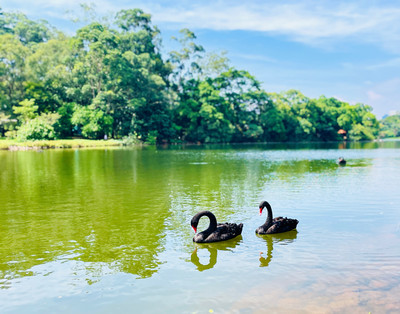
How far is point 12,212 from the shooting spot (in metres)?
13.0

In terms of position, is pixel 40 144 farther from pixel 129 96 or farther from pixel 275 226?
pixel 275 226

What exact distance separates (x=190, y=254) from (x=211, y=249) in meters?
0.62

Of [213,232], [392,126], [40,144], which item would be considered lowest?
[213,232]

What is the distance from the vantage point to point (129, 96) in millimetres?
72188

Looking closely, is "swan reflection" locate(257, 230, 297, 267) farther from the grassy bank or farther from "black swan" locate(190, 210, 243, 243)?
the grassy bank

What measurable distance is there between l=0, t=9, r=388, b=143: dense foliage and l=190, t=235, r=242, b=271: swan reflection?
169ft

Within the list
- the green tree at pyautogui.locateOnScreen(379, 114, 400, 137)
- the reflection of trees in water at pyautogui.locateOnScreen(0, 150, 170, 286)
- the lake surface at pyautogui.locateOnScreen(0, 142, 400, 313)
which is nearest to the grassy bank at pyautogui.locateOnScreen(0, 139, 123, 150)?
the reflection of trees in water at pyautogui.locateOnScreen(0, 150, 170, 286)

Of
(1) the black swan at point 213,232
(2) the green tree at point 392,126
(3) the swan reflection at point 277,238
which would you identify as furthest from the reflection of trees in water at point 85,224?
(2) the green tree at point 392,126

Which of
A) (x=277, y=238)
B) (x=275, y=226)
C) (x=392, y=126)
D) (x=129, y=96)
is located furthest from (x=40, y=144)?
(x=392, y=126)

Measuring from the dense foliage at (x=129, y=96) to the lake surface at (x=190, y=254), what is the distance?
46576mm

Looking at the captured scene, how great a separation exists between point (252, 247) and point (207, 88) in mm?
70991

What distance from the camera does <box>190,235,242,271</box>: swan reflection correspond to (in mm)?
7863

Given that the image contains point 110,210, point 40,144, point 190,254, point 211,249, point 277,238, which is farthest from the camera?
point 40,144

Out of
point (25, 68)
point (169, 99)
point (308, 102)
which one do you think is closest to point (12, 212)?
point (25, 68)
